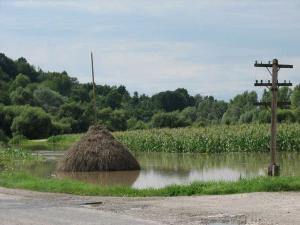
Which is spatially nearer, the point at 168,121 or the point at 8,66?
the point at 168,121

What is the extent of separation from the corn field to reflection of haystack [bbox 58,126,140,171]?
1568 cm

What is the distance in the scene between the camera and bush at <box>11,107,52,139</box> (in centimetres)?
8838

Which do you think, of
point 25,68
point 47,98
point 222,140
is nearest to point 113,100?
point 47,98

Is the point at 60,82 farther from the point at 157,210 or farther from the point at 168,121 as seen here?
the point at 157,210

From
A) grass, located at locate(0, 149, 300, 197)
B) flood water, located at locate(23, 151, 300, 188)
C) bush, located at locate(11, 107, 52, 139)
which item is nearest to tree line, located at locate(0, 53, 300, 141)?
bush, located at locate(11, 107, 52, 139)

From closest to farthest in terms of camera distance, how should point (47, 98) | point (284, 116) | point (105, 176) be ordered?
point (105, 176) → point (284, 116) → point (47, 98)

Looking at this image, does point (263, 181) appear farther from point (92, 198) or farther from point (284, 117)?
point (284, 117)

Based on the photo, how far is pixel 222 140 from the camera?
46750 mm

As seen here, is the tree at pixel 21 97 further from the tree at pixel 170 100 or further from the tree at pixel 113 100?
the tree at pixel 170 100

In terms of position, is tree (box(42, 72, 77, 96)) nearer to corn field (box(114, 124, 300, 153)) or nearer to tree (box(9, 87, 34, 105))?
tree (box(9, 87, 34, 105))

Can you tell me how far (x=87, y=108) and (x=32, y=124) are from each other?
54.2 ft

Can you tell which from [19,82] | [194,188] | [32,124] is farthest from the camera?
[19,82]

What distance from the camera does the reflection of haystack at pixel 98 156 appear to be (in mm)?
30312

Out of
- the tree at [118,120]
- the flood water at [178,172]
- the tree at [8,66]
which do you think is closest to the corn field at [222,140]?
the flood water at [178,172]
